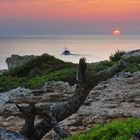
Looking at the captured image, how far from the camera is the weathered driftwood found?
41.5 feet

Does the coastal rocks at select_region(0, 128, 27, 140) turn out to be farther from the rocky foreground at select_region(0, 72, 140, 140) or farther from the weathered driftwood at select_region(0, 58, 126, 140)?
the rocky foreground at select_region(0, 72, 140, 140)

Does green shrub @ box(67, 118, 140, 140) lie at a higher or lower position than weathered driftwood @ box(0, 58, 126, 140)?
lower

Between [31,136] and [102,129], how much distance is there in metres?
2.00

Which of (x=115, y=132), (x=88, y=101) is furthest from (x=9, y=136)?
(x=88, y=101)

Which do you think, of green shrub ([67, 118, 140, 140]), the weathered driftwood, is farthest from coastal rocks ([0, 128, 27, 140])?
green shrub ([67, 118, 140, 140])

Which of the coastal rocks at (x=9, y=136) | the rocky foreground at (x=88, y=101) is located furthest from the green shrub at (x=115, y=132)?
the rocky foreground at (x=88, y=101)

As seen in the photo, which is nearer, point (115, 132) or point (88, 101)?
point (115, 132)

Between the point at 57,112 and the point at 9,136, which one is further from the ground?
the point at 57,112

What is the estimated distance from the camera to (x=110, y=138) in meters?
13.0

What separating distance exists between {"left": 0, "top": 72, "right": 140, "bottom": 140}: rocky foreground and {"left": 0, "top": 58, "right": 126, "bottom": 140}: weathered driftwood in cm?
343

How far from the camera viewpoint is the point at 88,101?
23.2 metres

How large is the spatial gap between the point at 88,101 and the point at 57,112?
9826 millimetres

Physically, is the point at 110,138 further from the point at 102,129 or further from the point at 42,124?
the point at 42,124

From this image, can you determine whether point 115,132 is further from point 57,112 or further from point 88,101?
point 88,101
